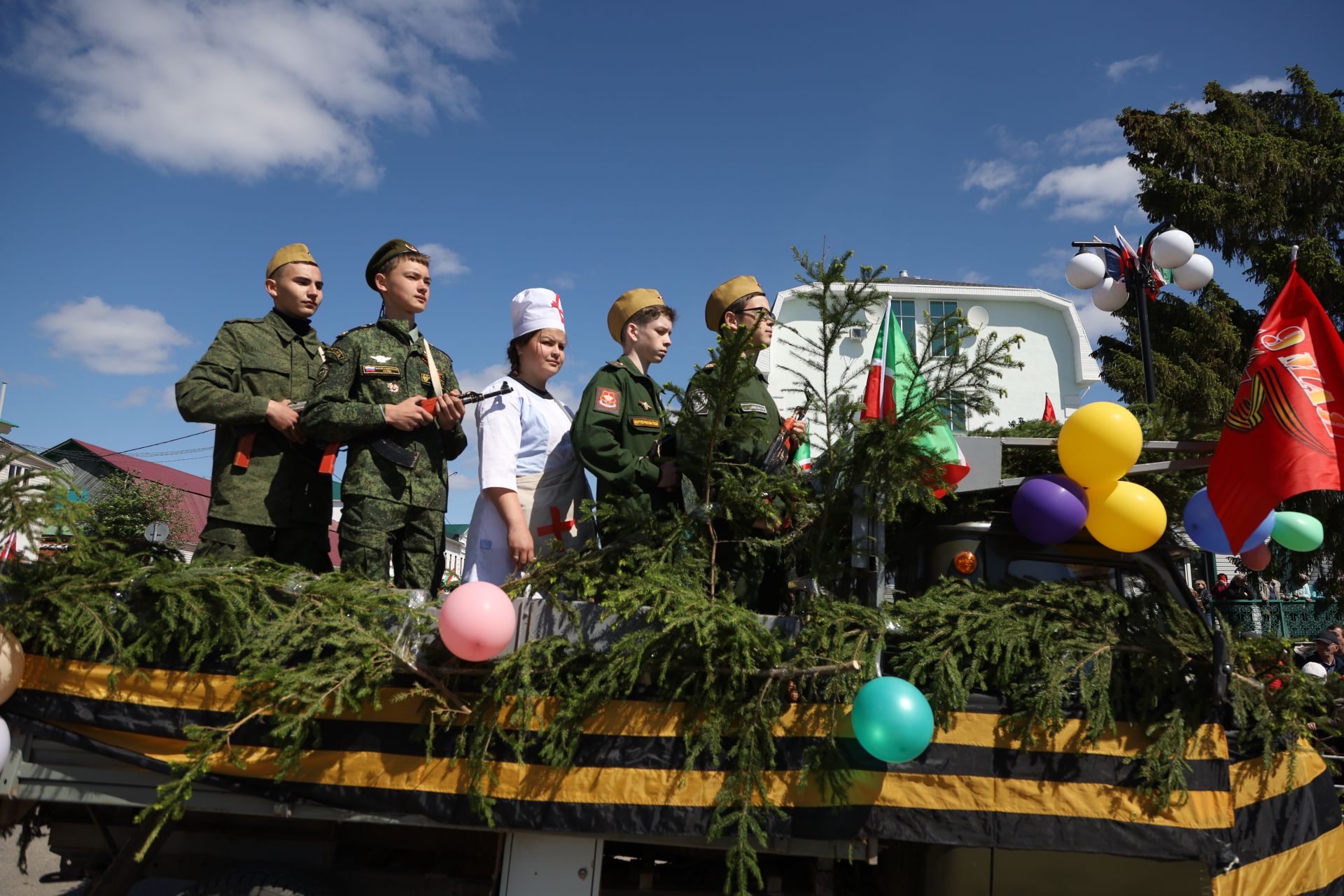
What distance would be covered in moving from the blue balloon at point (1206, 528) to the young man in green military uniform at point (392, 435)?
311 cm

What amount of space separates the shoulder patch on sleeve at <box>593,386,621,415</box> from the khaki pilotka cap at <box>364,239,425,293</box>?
55.5 inches

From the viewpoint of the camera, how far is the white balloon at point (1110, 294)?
8.95 meters

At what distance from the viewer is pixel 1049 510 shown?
317cm

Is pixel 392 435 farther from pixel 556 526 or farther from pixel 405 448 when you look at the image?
pixel 556 526

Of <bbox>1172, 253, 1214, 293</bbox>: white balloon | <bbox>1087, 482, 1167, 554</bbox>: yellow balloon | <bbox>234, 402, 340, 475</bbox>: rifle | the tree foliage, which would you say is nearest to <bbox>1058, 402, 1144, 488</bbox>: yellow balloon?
<bbox>1087, 482, 1167, 554</bbox>: yellow balloon

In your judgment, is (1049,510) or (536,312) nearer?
(1049,510)

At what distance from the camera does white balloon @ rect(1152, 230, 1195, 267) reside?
8070mm

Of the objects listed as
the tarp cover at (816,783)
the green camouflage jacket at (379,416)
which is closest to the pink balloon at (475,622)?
the tarp cover at (816,783)

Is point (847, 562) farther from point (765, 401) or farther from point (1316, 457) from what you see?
point (1316, 457)

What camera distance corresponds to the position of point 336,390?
3861 millimetres

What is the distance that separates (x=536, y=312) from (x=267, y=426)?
4.47 feet

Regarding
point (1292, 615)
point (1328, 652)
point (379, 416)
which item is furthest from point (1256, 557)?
point (1292, 615)

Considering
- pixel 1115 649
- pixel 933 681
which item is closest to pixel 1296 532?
pixel 1115 649

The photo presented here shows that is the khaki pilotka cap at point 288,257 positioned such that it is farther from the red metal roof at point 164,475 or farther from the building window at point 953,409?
the red metal roof at point 164,475
